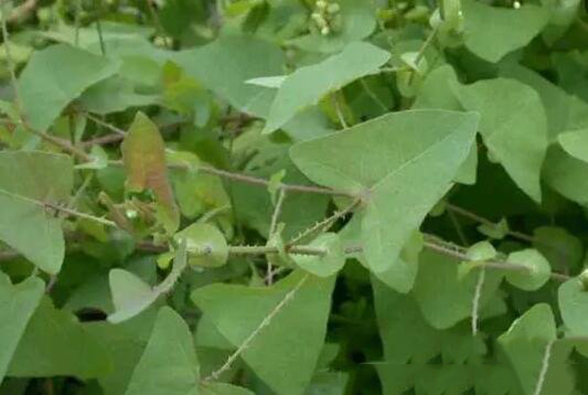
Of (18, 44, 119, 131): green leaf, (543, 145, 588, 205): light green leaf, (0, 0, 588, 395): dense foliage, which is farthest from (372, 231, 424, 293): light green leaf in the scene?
(18, 44, 119, 131): green leaf

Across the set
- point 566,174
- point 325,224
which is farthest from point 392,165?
point 566,174

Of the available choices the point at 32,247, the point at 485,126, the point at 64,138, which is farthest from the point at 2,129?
the point at 485,126

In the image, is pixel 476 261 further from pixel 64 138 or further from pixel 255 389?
pixel 64 138

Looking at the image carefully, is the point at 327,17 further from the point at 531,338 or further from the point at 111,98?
the point at 531,338

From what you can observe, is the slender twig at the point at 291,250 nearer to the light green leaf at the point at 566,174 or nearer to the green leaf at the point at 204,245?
the green leaf at the point at 204,245


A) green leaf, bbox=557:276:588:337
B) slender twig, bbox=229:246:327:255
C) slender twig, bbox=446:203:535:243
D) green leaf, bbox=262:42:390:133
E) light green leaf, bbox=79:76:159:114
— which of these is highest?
green leaf, bbox=262:42:390:133

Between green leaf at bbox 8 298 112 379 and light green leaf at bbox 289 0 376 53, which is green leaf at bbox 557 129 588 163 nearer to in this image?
light green leaf at bbox 289 0 376 53
